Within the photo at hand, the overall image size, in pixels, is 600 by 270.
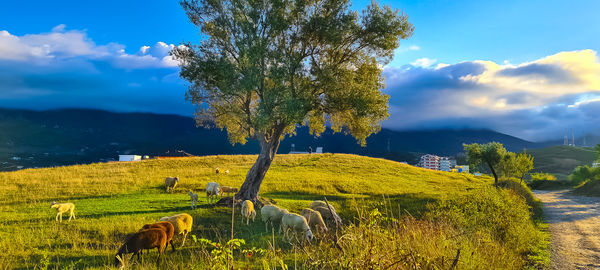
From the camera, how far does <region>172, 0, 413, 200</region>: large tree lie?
2266 cm

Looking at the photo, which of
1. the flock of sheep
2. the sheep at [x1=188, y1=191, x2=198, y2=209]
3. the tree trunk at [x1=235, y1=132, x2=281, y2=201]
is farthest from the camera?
the tree trunk at [x1=235, y1=132, x2=281, y2=201]

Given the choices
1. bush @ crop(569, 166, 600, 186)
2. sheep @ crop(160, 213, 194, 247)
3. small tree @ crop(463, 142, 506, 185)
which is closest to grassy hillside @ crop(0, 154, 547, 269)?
sheep @ crop(160, 213, 194, 247)

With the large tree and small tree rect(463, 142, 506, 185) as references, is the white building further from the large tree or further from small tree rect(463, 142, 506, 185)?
small tree rect(463, 142, 506, 185)

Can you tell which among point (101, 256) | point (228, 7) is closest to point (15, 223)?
point (101, 256)

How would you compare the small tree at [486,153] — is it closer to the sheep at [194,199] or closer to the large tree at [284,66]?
the large tree at [284,66]

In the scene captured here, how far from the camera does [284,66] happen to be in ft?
74.8

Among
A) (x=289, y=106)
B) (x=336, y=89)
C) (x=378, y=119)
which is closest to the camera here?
(x=289, y=106)

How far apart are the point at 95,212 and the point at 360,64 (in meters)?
23.6

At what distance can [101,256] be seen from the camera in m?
11.4

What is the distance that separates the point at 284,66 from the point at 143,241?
16084 millimetres

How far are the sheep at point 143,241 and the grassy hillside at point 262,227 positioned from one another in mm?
565

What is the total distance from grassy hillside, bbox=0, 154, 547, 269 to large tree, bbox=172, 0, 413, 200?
7.45m

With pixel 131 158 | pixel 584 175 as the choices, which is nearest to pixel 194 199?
pixel 131 158

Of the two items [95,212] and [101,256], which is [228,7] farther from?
[101,256]
